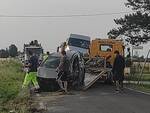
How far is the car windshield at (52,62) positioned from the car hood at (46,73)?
0.56m

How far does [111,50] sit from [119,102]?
17.9 m

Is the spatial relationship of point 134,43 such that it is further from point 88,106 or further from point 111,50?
point 88,106

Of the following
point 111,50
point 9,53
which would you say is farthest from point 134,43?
point 9,53

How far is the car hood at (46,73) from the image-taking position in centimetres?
2423

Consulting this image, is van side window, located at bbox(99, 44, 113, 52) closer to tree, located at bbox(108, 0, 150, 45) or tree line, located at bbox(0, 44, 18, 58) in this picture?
tree, located at bbox(108, 0, 150, 45)

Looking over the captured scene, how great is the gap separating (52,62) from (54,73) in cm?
157

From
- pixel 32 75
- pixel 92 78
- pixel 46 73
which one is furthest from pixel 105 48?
pixel 32 75

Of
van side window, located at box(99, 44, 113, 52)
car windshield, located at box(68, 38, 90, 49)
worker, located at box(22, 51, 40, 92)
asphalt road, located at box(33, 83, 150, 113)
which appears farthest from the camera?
car windshield, located at box(68, 38, 90, 49)

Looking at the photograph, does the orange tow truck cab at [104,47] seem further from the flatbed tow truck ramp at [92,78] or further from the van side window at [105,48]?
the flatbed tow truck ramp at [92,78]

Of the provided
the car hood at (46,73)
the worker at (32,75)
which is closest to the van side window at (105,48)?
the car hood at (46,73)

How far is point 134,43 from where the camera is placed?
52469mm

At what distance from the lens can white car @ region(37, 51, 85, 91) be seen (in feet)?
79.5

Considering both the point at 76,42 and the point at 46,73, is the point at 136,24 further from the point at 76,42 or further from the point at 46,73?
the point at 46,73

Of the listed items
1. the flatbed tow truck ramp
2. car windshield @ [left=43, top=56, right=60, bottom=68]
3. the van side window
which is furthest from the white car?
the van side window
